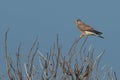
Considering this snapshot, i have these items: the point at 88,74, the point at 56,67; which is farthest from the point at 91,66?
the point at 56,67

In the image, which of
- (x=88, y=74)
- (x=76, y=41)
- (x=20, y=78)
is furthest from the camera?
(x=76, y=41)

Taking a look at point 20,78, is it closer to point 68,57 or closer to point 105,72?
point 68,57

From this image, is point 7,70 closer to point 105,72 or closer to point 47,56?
point 47,56

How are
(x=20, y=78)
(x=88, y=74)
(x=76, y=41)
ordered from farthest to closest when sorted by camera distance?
(x=76, y=41)
(x=88, y=74)
(x=20, y=78)

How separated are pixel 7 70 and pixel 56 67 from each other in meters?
0.69

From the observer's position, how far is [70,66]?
21.7 ft

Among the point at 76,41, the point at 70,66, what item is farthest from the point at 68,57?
the point at 76,41

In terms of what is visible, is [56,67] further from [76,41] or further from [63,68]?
[76,41]

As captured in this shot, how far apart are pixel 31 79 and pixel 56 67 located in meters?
0.42

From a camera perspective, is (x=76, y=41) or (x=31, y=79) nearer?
(x=31, y=79)

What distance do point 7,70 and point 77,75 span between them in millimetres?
1038

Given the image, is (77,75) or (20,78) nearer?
(20,78)

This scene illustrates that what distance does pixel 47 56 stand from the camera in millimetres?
6574

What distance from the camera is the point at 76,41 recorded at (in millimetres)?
7098
